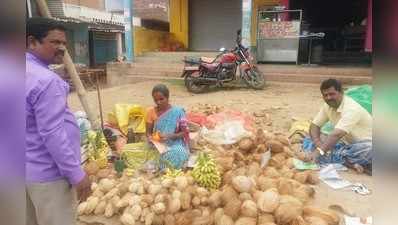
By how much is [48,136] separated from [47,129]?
3cm

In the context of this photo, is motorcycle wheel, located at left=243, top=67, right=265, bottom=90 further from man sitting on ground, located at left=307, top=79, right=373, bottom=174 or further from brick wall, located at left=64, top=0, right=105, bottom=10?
brick wall, located at left=64, top=0, right=105, bottom=10

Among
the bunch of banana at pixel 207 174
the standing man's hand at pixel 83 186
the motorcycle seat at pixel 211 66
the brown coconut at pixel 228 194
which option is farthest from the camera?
the motorcycle seat at pixel 211 66

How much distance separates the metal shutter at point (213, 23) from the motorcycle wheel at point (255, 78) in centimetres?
446

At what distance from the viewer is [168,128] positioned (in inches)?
140

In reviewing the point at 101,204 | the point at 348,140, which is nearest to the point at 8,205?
the point at 101,204

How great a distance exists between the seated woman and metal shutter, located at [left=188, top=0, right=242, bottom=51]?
9245mm

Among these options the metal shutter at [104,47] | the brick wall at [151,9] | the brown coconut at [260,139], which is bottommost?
the brown coconut at [260,139]

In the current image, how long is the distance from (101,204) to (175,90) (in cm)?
578

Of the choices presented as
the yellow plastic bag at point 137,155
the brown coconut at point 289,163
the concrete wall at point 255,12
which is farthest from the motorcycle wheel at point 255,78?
the yellow plastic bag at point 137,155

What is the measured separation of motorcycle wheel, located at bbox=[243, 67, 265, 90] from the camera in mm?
8211

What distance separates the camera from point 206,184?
2898 mm

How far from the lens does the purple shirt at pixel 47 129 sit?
1.54 m

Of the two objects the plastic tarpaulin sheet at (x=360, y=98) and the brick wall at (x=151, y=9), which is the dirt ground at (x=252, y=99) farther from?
the brick wall at (x=151, y=9)

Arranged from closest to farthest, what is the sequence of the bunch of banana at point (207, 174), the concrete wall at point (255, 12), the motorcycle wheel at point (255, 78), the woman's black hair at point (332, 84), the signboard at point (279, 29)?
the bunch of banana at point (207, 174) → the woman's black hair at point (332, 84) → the motorcycle wheel at point (255, 78) → the signboard at point (279, 29) → the concrete wall at point (255, 12)
